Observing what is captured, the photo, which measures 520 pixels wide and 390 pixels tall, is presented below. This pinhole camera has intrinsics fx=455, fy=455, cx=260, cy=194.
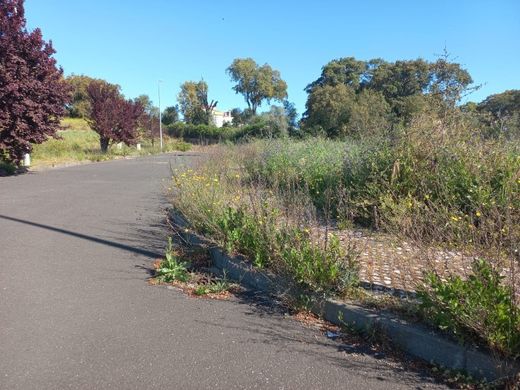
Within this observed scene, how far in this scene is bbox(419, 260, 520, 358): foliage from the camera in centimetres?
299

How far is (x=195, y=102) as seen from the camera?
3516 inches

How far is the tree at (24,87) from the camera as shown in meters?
15.8

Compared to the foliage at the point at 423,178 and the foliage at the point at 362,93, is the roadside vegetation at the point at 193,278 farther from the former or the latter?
the foliage at the point at 362,93

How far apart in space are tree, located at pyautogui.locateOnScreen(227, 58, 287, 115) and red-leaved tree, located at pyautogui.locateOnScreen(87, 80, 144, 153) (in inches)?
2028

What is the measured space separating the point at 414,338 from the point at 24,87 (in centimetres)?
1636

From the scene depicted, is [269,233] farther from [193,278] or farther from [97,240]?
[97,240]

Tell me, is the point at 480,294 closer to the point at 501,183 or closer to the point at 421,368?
the point at 421,368

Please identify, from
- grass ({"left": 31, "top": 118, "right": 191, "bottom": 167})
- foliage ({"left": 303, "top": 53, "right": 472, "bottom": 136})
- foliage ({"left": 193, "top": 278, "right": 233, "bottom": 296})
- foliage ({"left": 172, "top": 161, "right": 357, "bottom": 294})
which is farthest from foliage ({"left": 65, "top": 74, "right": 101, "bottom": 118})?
foliage ({"left": 193, "top": 278, "right": 233, "bottom": 296})

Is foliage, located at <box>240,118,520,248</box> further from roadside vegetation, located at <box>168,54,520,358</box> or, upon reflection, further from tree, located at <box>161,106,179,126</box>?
tree, located at <box>161,106,179,126</box>

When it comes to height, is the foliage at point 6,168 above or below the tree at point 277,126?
below

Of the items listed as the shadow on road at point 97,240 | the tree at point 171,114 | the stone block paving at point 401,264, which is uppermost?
the tree at point 171,114

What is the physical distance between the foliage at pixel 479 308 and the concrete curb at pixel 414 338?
3.9 inches

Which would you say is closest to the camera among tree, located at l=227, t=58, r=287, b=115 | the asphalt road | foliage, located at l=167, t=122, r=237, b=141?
the asphalt road

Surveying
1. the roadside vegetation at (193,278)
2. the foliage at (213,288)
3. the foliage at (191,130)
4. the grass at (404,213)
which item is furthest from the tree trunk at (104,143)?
the foliage at (213,288)
